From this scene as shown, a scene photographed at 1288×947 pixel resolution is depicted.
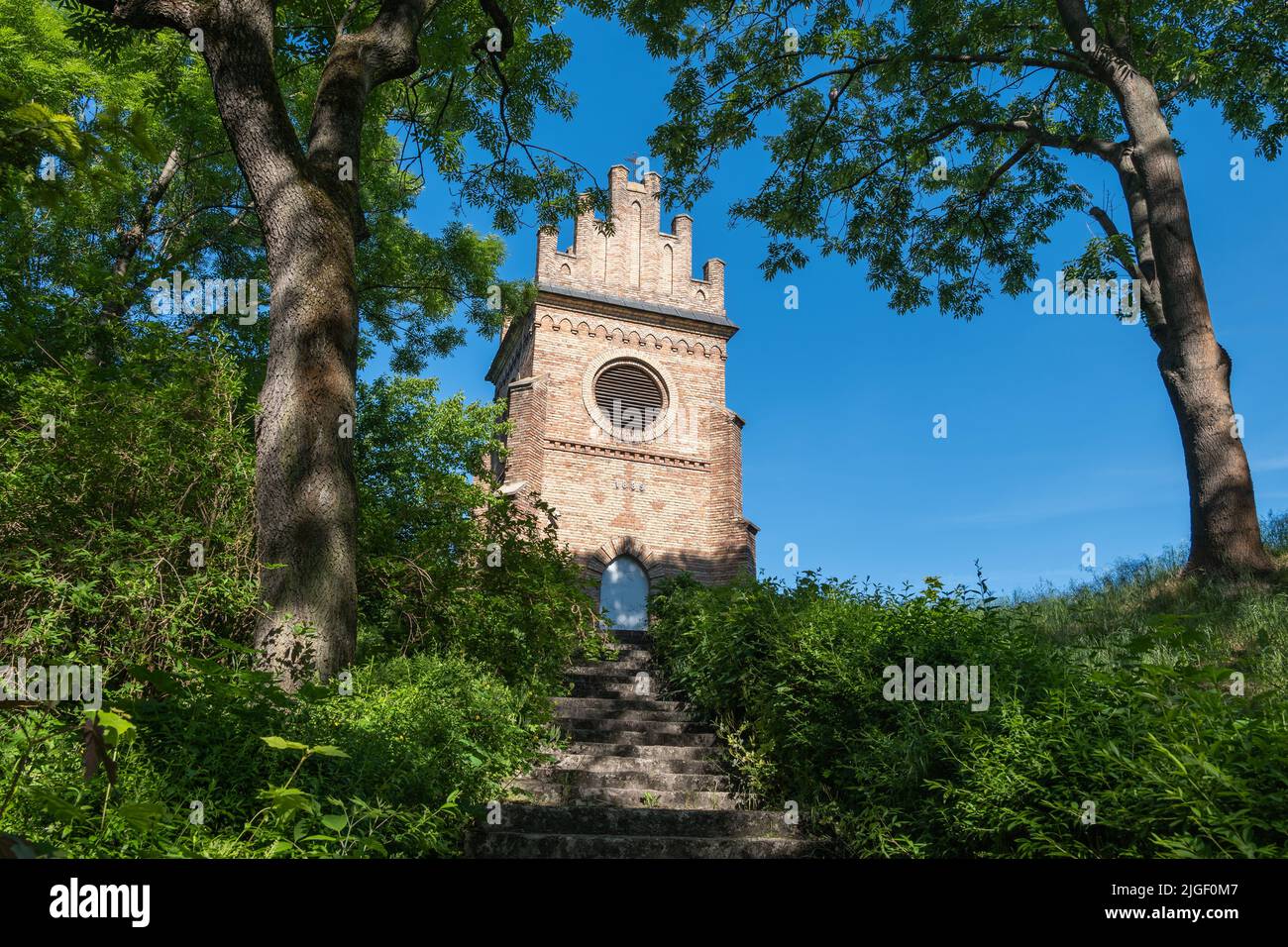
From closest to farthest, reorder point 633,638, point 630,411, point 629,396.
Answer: point 633,638
point 630,411
point 629,396

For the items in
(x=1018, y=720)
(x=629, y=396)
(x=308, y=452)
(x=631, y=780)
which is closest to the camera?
(x=1018, y=720)

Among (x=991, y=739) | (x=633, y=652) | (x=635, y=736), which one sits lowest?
(x=635, y=736)

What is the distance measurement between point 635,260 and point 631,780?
20189mm

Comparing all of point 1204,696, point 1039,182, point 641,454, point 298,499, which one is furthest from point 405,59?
point 641,454

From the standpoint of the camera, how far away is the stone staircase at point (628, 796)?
596 centimetres

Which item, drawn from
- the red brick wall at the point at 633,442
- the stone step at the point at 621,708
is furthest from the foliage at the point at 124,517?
the red brick wall at the point at 633,442

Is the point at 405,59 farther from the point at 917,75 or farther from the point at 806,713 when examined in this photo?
the point at 917,75

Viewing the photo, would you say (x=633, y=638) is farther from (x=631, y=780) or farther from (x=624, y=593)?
(x=624, y=593)

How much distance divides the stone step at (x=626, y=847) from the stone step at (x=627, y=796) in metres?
0.91

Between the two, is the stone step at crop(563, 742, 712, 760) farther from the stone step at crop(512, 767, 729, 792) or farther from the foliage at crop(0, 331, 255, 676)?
the foliage at crop(0, 331, 255, 676)

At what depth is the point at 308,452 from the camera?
5.78 metres

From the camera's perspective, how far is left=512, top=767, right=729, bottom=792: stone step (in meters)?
7.36

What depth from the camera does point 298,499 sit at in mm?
5680

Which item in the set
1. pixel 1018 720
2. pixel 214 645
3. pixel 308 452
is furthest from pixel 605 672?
pixel 1018 720
